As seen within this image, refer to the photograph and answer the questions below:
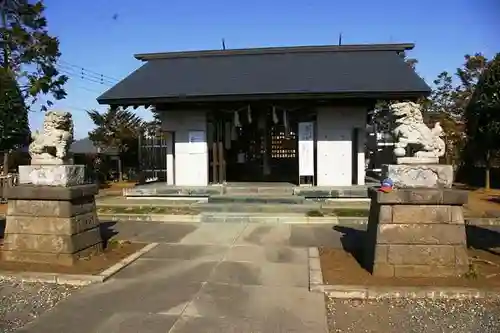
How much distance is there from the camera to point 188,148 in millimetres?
13930

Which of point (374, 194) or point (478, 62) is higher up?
point (478, 62)

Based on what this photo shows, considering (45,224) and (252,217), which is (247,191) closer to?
(252,217)

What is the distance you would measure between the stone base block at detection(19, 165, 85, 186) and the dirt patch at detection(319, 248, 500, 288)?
4.07 metres

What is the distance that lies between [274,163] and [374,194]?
411 inches

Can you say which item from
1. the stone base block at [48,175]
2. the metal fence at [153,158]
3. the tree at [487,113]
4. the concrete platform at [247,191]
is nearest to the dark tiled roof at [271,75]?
the concrete platform at [247,191]

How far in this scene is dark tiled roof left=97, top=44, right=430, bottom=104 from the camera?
40.2ft

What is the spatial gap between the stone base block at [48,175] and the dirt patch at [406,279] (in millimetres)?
4070

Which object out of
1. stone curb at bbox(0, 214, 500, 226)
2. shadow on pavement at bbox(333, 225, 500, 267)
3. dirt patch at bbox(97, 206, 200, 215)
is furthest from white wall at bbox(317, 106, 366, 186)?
dirt patch at bbox(97, 206, 200, 215)

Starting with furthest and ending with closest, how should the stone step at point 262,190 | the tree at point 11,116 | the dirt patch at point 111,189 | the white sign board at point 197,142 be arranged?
the dirt patch at point 111,189 < the white sign board at point 197,142 < the tree at point 11,116 < the stone step at point 262,190

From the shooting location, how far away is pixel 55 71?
17953 millimetres

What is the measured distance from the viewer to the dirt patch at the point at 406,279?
203 inches

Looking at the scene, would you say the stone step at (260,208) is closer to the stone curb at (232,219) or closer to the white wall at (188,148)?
the stone curb at (232,219)

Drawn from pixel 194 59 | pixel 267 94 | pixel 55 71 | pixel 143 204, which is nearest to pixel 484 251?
pixel 267 94

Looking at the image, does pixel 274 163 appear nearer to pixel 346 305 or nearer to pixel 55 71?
pixel 55 71
